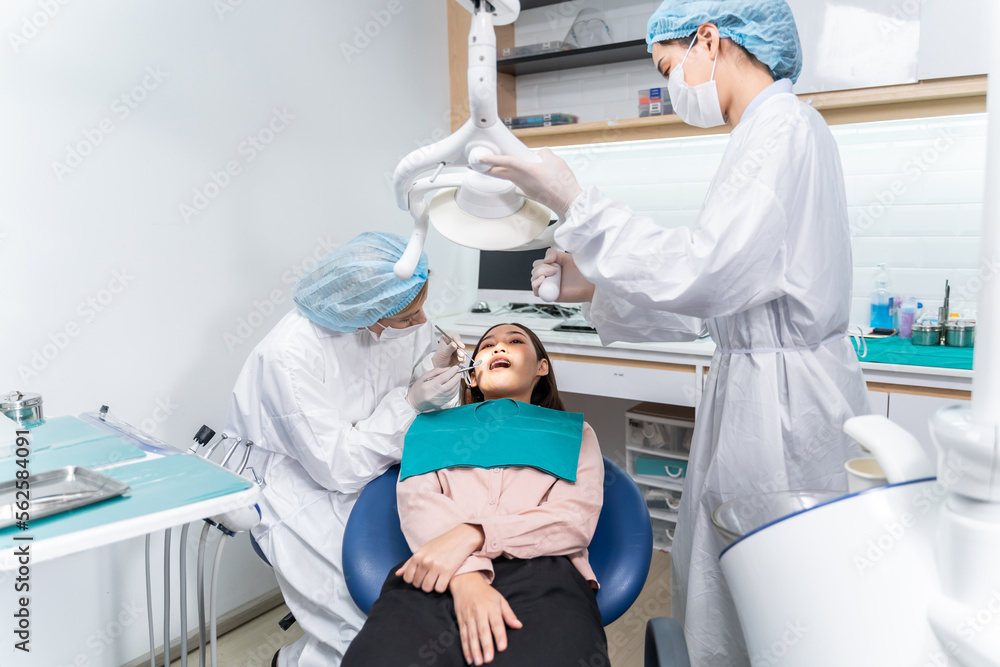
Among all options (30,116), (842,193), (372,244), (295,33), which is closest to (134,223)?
(30,116)

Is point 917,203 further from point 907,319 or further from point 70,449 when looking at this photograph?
point 70,449

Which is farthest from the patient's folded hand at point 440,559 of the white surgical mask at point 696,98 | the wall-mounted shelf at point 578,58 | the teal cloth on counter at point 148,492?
the wall-mounted shelf at point 578,58

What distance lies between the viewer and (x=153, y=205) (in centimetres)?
193

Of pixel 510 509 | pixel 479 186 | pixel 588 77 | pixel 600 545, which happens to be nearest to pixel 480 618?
pixel 510 509

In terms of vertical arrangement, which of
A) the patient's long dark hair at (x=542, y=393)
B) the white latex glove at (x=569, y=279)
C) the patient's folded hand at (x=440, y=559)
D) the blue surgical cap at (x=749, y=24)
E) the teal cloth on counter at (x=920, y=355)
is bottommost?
the patient's folded hand at (x=440, y=559)

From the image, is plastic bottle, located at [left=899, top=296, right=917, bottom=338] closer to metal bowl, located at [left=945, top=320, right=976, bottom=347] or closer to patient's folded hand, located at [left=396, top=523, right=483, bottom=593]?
metal bowl, located at [left=945, top=320, right=976, bottom=347]

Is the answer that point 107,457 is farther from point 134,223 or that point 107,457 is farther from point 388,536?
point 134,223

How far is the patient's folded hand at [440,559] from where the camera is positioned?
4.16 ft

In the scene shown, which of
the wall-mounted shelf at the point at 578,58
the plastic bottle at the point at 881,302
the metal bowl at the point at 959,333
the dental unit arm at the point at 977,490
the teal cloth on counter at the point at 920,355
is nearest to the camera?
the dental unit arm at the point at 977,490

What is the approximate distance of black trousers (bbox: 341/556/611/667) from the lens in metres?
1.12

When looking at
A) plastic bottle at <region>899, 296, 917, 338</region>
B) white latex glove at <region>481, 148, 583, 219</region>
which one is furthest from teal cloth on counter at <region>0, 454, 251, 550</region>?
plastic bottle at <region>899, 296, 917, 338</region>

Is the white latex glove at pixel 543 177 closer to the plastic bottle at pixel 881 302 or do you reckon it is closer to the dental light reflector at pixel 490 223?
the dental light reflector at pixel 490 223

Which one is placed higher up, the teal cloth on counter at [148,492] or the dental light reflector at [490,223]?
the dental light reflector at [490,223]

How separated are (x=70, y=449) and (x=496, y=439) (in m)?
0.88
